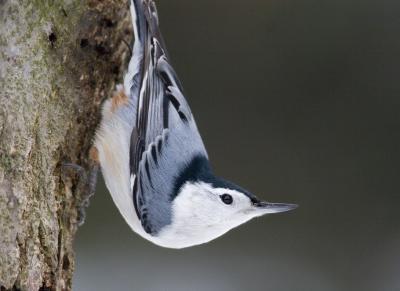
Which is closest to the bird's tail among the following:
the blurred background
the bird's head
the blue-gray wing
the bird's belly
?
the blue-gray wing

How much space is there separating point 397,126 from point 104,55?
1.65m

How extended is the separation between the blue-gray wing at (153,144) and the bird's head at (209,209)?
0.05 meters

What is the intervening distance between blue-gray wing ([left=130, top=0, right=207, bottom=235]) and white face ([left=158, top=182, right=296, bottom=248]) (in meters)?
0.04

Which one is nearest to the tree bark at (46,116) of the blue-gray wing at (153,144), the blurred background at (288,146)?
the blue-gray wing at (153,144)

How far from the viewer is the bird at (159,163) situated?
2.73 m

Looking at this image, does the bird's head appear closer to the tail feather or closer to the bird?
the bird

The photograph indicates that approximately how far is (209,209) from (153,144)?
0.94 feet

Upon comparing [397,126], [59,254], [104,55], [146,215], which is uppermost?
[397,126]

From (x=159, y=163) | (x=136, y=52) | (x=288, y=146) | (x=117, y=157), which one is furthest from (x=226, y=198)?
(x=288, y=146)

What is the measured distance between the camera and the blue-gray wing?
273 cm

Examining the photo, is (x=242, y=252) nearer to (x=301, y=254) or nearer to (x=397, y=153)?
(x=301, y=254)

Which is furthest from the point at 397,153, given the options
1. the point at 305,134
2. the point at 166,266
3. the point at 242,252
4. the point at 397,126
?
the point at 166,266

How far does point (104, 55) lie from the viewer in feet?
9.33

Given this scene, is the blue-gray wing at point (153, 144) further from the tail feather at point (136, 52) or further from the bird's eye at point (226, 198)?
the bird's eye at point (226, 198)
